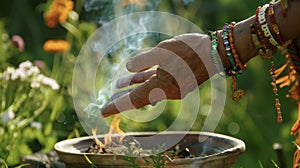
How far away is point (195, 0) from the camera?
4258 mm

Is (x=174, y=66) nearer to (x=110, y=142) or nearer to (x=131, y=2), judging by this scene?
(x=110, y=142)

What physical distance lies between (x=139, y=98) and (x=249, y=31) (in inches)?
12.9

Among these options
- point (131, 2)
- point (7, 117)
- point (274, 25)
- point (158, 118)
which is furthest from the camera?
point (158, 118)

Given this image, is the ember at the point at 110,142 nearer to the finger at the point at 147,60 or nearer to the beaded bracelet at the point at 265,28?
the finger at the point at 147,60

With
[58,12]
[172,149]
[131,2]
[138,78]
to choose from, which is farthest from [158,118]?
[138,78]

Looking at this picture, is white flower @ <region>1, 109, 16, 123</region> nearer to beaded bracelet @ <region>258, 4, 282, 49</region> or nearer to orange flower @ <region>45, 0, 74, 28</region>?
orange flower @ <region>45, 0, 74, 28</region>

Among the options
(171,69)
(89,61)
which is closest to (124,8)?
(89,61)

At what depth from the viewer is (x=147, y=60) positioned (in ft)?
5.61

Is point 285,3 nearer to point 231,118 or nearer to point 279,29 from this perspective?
point 279,29

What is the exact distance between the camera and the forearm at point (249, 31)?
63.3 inches

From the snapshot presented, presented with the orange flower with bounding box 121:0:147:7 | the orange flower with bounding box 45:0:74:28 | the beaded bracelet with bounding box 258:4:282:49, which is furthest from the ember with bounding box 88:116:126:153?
the orange flower with bounding box 45:0:74:28

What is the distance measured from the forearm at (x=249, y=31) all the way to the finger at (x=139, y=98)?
0.18 metres

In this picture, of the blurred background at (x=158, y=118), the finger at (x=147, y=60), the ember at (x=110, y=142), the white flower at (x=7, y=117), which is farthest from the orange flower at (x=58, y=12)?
the finger at (x=147, y=60)

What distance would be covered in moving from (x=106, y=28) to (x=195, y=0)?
1.47 m
